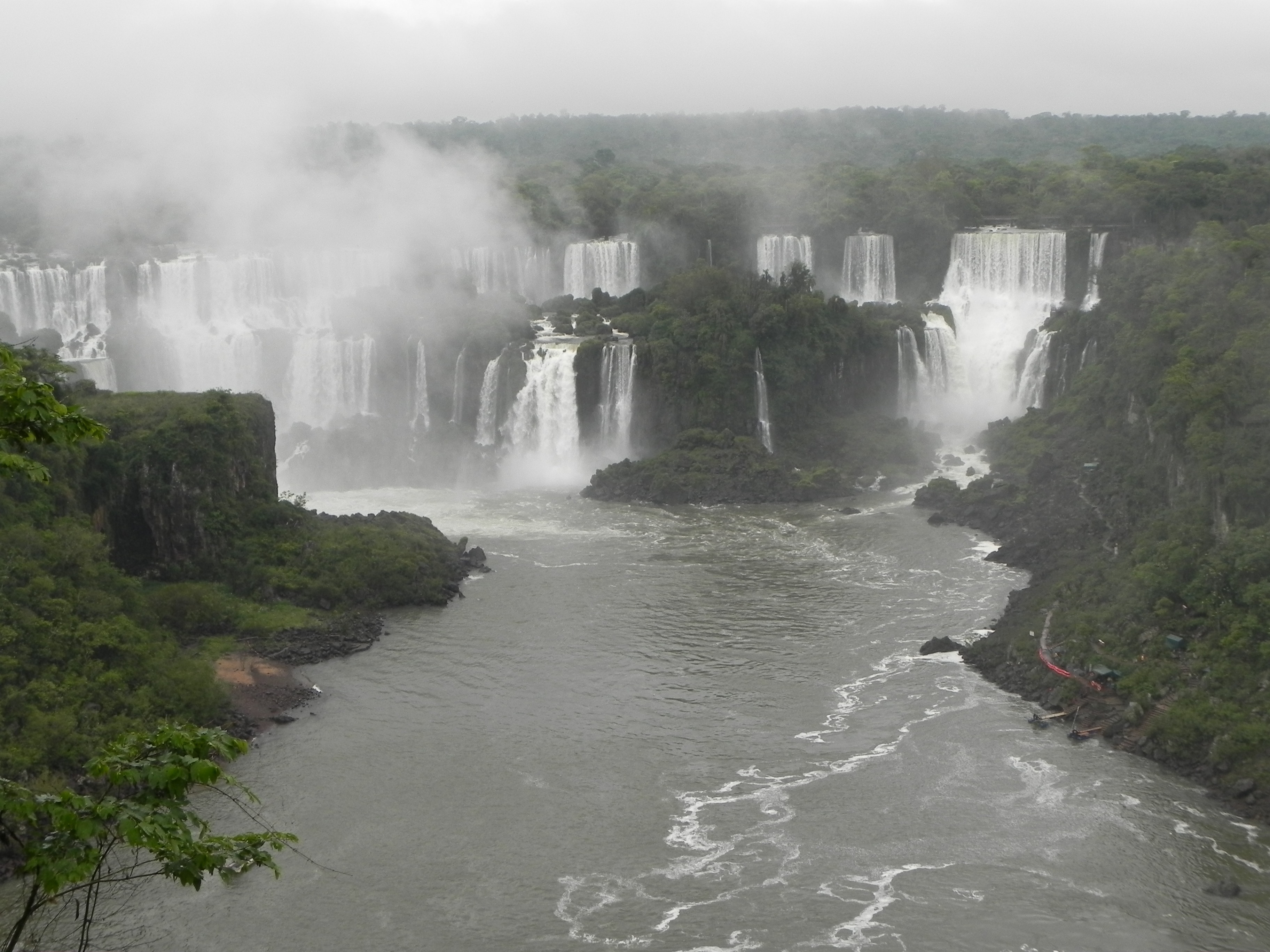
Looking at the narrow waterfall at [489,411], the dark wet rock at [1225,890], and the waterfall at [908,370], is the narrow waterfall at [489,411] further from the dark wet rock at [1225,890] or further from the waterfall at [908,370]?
the dark wet rock at [1225,890]

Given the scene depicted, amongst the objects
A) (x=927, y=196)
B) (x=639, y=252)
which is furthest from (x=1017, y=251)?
(x=639, y=252)

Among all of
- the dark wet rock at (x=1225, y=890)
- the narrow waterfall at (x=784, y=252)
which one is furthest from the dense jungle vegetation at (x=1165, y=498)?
the narrow waterfall at (x=784, y=252)

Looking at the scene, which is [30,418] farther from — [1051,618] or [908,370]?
[908,370]

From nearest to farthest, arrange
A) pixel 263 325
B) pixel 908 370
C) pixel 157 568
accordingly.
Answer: pixel 157 568, pixel 908 370, pixel 263 325

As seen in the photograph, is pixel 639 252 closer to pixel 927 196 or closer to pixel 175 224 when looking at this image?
pixel 927 196

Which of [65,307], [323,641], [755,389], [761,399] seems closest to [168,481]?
[323,641]

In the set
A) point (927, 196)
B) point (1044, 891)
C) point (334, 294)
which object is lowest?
point (1044, 891)
